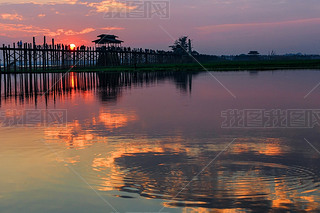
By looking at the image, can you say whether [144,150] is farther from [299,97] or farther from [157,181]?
[299,97]

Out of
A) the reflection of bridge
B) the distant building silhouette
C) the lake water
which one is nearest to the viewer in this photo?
the lake water

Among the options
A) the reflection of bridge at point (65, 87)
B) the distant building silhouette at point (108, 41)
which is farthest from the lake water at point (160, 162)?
the distant building silhouette at point (108, 41)

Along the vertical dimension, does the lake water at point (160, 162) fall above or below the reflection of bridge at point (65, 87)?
below

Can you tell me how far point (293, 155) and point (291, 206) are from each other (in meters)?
3.13

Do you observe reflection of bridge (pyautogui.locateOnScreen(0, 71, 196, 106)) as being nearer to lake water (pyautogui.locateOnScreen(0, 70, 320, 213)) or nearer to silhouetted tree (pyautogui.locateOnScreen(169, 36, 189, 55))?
lake water (pyautogui.locateOnScreen(0, 70, 320, 213))

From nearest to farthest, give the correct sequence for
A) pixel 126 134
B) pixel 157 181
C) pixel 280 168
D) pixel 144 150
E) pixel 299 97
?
pixel 157 181 < pixel 280 168 < pixel 144 150 < pixel 126 134 < pixel 299 97

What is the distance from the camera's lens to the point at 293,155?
8570 mm

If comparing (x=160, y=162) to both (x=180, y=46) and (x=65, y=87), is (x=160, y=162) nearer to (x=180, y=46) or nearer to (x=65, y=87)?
(x=65, y=87)

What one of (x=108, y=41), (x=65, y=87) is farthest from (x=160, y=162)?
(x=108, y=41)

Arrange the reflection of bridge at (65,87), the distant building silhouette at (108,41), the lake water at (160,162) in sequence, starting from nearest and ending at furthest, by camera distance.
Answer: the lake water at (160,162) → the reflection of bridge at (65,87) → the distant building silhouette at (108,41)

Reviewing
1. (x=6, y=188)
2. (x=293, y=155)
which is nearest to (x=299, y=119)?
(x=293, y=155)

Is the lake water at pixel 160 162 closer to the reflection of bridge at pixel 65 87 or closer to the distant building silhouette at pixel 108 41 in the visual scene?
the reflection of bridge at pixel 65 87

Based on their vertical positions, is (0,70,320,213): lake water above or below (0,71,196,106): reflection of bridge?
below

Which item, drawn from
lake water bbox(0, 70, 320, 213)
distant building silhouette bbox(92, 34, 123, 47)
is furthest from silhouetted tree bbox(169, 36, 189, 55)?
lake water bbox(0, 70, 320, 213)
